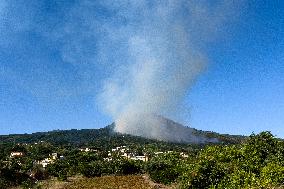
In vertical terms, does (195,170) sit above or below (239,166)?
below

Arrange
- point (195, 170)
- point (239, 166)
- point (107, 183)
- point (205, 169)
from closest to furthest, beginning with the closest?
point (205, 169)
point (195, 170)
point (239, 166)
point (107, 183)

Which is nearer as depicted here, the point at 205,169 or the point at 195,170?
the point at 205,169

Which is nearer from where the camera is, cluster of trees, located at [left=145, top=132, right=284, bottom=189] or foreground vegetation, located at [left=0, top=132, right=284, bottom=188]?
cluster of trees, located at [left=145, top=132, right=284, bottom=189]

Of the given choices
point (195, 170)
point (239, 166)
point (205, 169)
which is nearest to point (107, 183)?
point (195, 170)

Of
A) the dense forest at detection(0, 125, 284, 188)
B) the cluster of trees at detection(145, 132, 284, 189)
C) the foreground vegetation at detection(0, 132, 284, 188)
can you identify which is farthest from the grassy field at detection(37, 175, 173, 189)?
the cluster of trees at detection(145, 132, 284, 189)

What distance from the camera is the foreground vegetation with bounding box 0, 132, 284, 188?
53.0 meters

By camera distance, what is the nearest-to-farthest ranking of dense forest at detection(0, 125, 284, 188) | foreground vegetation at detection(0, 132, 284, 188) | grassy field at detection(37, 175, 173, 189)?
dense forest at detection(0, 125, 284, 188) < foreground vegetation at detection(0, 132, 284, 188) < grassy field at detection(37, 175, 173, 189)

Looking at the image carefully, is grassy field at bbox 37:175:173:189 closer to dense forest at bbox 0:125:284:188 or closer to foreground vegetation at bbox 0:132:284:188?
foreground vegetation at bbox 0:132:284:188

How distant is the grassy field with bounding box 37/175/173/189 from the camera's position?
80.0 meters

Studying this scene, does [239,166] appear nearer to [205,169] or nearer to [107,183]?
[205,169]

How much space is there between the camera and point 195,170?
61.5m

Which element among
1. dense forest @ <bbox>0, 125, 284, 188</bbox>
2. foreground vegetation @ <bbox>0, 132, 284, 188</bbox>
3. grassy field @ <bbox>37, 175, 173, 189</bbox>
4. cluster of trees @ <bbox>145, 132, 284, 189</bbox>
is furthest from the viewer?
grassy field @ <bbox>37, 175, 173, 189</bbox>

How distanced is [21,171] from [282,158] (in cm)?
5097

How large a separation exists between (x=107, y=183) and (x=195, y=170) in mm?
28261
